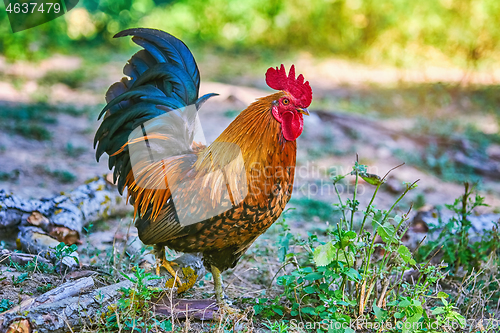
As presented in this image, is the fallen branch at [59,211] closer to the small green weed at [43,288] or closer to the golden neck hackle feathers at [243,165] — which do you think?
the small green weed at [43,288]

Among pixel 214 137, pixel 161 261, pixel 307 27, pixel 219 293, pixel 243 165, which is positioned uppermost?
pixel 307 27

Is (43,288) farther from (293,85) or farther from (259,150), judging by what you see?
(293,85)

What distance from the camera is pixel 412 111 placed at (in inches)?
374

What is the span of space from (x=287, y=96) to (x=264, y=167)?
0.49 meters

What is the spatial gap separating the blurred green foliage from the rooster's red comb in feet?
28.0

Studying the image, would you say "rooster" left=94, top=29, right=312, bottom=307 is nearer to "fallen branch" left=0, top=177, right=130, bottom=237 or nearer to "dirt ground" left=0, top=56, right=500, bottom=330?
"dirt ground" left=0, top=56, right=500, bottom=330

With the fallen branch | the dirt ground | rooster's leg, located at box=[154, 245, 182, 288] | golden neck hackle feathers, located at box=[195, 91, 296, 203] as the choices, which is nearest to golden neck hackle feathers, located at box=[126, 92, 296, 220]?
golden neck hackle feathers, located at box=[195, 91, 296, 203]

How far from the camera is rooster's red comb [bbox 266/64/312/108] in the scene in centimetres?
283

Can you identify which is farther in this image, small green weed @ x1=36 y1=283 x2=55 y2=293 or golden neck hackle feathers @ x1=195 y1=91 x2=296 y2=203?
small green weed @ x1=36 y1=283 x2=55 y2=293

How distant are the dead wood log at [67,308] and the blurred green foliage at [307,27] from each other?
8389 mm

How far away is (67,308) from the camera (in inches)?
102

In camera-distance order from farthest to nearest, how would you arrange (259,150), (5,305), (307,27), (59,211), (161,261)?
(307,27) < (59,211) < (161,261) < (259,150) < (5,305)

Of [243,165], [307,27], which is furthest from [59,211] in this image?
[307,27]

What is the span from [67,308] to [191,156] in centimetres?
129
